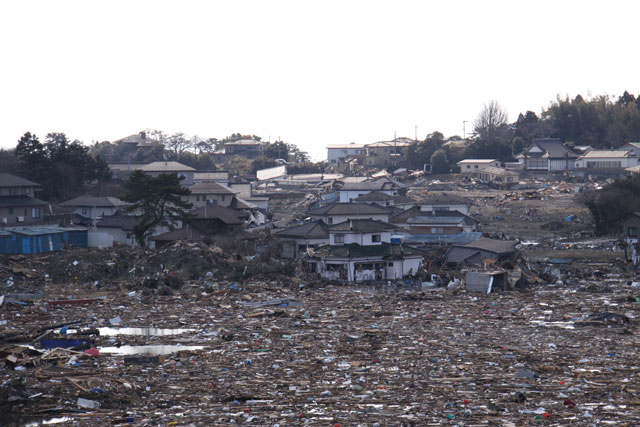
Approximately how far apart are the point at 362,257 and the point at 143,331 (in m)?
11.4

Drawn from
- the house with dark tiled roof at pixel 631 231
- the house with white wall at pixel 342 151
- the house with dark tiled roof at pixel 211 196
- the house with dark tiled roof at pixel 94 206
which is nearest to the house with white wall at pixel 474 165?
the house with white wall at pixel 342 151

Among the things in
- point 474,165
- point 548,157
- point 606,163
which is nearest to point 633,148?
point 606,163

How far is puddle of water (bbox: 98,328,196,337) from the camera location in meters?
19.8

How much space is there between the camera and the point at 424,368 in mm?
15461

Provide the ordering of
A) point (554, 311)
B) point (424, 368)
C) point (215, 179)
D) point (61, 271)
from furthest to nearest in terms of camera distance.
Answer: point (215, 179)
point (61, 271)
point (554, 311)
point (424, 368)

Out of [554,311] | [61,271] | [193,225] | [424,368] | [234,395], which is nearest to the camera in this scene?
[234,395]

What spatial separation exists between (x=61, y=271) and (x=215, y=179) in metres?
32.9

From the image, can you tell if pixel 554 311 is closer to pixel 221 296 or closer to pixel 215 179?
pixel 221 296

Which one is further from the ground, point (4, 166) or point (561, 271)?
point (4, 166)

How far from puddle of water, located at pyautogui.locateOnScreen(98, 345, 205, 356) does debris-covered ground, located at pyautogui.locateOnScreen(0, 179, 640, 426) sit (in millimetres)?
48

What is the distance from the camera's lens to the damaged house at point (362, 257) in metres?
29.6

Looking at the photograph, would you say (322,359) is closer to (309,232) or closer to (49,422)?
(49,422)

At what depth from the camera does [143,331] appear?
66.4 feet

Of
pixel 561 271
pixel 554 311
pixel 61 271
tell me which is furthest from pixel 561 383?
pixel 61 271
